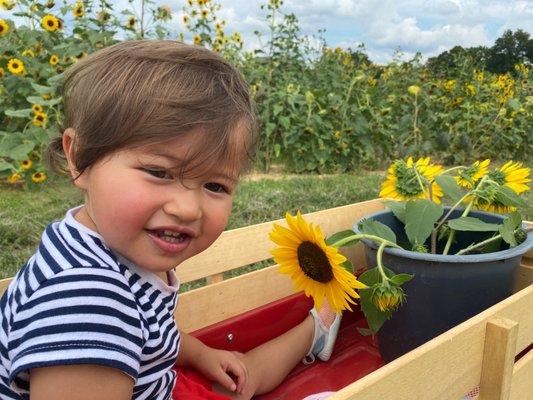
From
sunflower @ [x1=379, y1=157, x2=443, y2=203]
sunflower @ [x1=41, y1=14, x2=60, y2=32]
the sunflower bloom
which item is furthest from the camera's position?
sunflower @ [x1=41, y1=14, x2=60, y2=32]

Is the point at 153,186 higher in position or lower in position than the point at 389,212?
higher

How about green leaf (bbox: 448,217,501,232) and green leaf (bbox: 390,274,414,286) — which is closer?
green leaf (bbox: 390,274,414,286)

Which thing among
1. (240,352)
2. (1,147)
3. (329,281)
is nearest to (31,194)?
(1,147)

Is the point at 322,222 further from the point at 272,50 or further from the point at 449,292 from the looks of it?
the point at 272,50

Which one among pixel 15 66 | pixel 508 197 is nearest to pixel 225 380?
pixel 508 197

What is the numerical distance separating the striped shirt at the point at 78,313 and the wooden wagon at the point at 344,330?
0.26 meters

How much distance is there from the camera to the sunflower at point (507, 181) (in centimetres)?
123

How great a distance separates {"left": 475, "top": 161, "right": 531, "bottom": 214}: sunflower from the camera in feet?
4.04

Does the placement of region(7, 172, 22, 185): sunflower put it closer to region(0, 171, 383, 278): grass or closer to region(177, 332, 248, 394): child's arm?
region(0, 171, 383, 278): grass

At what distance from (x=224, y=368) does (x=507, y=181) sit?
2.38ft

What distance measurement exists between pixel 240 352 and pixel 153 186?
2.14 feet

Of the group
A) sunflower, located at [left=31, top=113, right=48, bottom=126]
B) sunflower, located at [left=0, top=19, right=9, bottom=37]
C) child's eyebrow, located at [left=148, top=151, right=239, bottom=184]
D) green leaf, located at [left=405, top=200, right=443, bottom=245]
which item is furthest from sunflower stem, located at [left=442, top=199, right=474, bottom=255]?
sunflower, located at [left=0, top=19, right=9, bottom=37]

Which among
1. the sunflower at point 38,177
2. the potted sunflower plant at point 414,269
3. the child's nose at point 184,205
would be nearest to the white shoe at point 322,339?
the potted sunflower plant at point 414,269

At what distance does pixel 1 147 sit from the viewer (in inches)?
111
